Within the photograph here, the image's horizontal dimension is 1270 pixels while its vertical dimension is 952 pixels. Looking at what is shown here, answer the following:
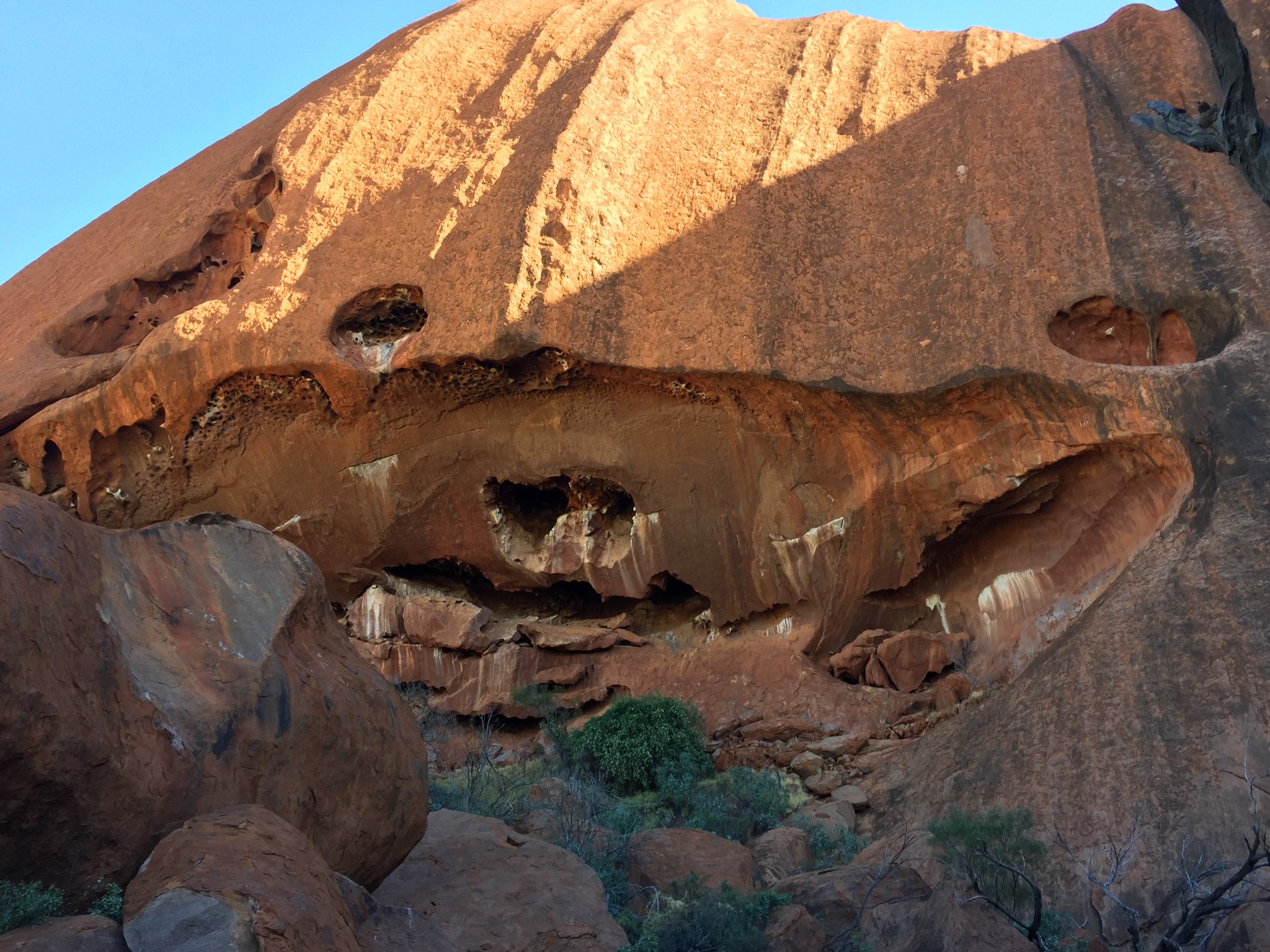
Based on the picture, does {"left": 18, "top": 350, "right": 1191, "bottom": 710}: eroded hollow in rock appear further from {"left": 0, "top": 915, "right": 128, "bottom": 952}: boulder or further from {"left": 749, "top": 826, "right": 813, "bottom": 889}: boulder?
{"left": 0, "top": 915, "right": 128, "bottom": 952}: boulder

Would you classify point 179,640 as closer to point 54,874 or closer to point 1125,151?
point 54,874

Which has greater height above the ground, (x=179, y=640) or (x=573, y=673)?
(x=179, y=640)

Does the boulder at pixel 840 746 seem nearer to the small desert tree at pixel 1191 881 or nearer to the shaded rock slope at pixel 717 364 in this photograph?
the shaded rock slope at pixel 717 364

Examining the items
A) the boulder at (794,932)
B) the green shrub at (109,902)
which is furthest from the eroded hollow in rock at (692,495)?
the green shrub at (109,902)

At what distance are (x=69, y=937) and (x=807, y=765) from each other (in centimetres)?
860

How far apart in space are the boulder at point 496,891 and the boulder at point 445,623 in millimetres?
8639

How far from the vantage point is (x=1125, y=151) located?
13.2 meters

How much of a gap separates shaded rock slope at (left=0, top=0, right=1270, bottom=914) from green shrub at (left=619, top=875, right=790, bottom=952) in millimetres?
3852

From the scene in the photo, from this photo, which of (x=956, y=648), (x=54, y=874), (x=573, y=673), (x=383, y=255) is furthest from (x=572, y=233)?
(x=54, y=874)

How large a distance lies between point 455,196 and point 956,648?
7.99m

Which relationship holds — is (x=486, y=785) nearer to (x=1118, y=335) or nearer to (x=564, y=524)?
(x=564, y=524)

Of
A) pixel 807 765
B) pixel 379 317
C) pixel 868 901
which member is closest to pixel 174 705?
pixel 868 901

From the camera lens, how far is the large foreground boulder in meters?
3.95

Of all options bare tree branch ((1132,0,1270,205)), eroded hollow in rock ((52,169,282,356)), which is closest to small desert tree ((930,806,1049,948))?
bare tree branch ((1132,0,1270,205))
